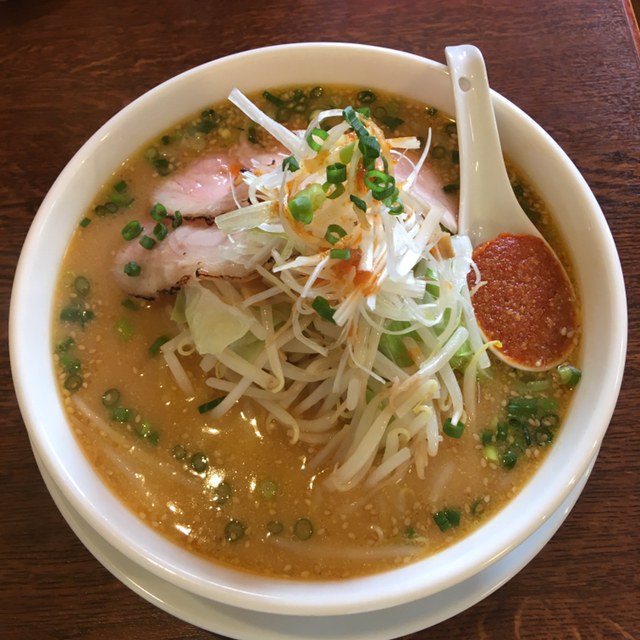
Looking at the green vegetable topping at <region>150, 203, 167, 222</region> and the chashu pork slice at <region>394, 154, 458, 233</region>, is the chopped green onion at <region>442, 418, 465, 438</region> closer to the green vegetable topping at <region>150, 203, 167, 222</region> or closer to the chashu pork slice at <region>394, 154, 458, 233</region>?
the chashu pork slice at <region>394, 154, 458, 233</region>

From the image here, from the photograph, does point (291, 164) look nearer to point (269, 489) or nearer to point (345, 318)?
point (345, 318)

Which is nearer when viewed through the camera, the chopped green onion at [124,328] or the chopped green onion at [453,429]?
the chopped green onion at [453,429]

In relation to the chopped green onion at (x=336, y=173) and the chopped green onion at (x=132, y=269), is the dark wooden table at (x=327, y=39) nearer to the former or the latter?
Result: the chopped green onion at (x=132, y=269)

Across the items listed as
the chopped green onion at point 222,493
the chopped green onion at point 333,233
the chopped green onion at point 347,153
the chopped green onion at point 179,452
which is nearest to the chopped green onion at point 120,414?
the chopped green onion at point 179,452

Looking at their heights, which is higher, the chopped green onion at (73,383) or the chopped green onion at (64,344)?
the chopped green onion at (64,344)

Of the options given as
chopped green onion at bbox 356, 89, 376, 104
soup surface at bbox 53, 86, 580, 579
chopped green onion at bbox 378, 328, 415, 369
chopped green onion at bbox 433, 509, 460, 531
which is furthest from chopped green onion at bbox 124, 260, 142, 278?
chopped green onion at bbox 433, 509, 460, 531

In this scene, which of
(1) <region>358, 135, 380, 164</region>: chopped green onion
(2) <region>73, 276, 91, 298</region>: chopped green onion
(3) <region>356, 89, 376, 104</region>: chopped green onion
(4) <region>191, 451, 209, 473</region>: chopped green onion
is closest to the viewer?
(1) <region>358, 135, 380, 164</region>: chopped green onion

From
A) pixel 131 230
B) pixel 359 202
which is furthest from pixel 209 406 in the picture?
pixel 359 202
